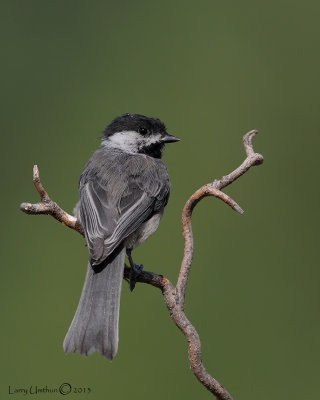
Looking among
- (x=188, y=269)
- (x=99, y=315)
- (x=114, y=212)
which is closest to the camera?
(x=188, y=269)

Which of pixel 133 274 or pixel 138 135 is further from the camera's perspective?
pixel 138 135

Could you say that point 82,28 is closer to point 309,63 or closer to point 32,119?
point 32,119

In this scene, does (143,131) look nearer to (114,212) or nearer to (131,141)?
(131,141)

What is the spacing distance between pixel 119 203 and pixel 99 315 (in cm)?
62

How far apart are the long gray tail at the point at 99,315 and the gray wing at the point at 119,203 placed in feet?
0.23

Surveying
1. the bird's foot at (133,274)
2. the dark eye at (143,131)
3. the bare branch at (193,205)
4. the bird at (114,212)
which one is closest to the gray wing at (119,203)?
the bird at (114,212)

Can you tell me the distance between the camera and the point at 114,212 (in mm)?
2605

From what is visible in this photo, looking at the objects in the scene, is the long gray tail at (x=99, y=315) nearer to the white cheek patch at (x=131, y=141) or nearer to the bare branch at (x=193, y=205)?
the bare branch at (x=193, y=205)

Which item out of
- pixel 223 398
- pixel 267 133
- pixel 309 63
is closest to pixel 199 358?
pixel 223 398

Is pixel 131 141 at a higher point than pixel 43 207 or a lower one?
higher

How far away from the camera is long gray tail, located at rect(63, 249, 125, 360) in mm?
1967

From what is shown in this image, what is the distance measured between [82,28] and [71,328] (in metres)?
3.25

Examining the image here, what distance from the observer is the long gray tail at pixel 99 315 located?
1967 millimetres

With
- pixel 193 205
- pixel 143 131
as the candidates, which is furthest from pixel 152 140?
pixel 193 205
